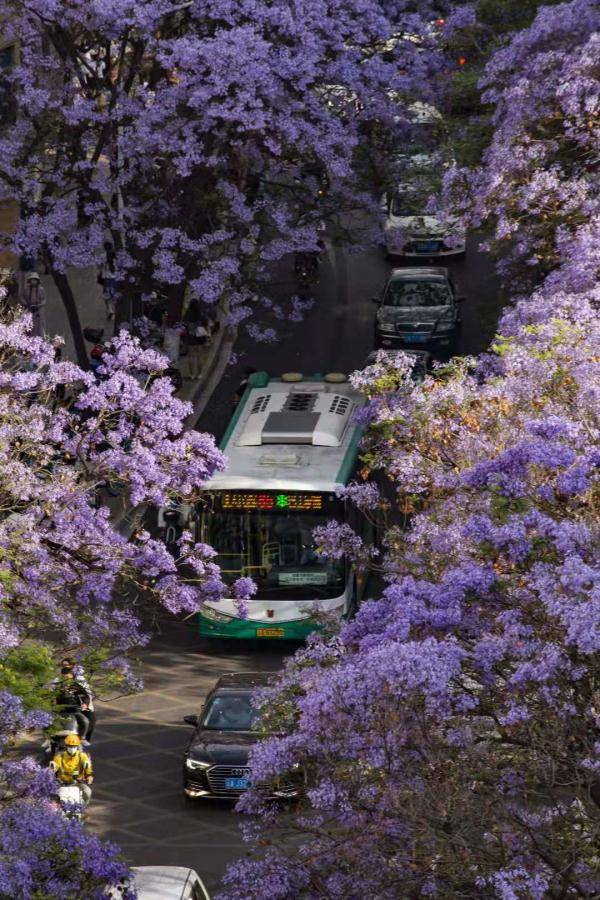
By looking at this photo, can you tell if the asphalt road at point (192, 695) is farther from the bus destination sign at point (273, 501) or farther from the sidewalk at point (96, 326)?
the bus destination sign at point (273, 501)

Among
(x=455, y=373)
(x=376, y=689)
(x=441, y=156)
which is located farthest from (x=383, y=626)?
(x=441, y=156)

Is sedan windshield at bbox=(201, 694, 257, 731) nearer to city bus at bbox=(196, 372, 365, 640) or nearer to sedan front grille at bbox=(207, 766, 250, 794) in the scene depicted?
sedan front grille at bbox=(207, 766, 250, 794)

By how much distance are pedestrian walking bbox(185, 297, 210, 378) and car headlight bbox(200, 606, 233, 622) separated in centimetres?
1248

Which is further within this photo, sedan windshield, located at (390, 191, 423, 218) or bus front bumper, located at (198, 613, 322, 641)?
sedan windshield, located at (390, 191, 423, 218)

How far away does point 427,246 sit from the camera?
4756 centimetres

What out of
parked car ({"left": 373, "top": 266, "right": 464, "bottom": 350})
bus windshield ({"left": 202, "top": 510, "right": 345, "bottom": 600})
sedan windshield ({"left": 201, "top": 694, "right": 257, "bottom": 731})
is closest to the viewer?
sedan windshield ({"left": 201, "top": 694, "right": 257, "bottom": 731})

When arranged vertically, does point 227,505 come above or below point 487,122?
below

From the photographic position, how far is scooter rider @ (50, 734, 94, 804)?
71.8ft

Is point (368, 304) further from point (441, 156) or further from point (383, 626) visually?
point (383, 626)

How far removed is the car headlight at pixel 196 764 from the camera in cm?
2373

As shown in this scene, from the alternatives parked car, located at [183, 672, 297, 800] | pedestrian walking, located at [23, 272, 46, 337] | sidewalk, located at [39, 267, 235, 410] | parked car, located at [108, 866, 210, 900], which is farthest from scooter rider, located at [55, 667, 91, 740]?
sidewalk, located at [39, 267, 235, 410]

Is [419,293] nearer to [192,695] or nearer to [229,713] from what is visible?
[192,695]

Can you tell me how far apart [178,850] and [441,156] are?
773 inches

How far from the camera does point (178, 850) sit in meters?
22.3
